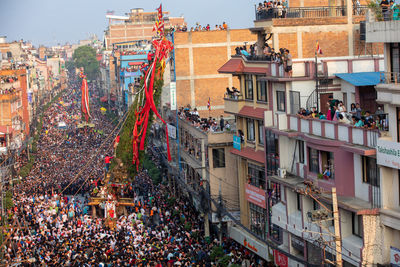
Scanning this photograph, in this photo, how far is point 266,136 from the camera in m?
32.5

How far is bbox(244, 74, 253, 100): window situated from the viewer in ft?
117

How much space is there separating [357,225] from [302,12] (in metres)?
14.4

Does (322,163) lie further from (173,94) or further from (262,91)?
(173,94)

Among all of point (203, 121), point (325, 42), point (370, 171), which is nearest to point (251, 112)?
point (325, 42)

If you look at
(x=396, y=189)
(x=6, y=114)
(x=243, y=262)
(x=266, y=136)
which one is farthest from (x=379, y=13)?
(x=6, y=114)

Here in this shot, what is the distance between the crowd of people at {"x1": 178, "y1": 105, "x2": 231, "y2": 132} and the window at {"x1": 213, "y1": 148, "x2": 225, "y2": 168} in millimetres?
1191

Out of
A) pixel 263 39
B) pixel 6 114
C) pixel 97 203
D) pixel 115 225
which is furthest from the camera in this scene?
pixel 6 114

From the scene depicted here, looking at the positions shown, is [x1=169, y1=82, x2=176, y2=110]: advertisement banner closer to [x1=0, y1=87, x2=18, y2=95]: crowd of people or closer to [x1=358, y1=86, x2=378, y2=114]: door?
[x1=358, y1=86, x2=378, y2=114]: door

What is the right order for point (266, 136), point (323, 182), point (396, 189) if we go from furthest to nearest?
point (266, 136) < point (323, 182) < point (396, 189)

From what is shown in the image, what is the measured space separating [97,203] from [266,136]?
17956 mm

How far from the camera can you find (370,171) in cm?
2403

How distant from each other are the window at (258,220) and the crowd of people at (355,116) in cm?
822

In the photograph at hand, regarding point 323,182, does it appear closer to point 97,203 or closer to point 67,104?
point 97,203

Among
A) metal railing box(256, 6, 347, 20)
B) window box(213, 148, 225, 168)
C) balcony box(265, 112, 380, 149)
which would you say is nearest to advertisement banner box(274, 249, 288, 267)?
balcony box(265, 112, 380, 149)
